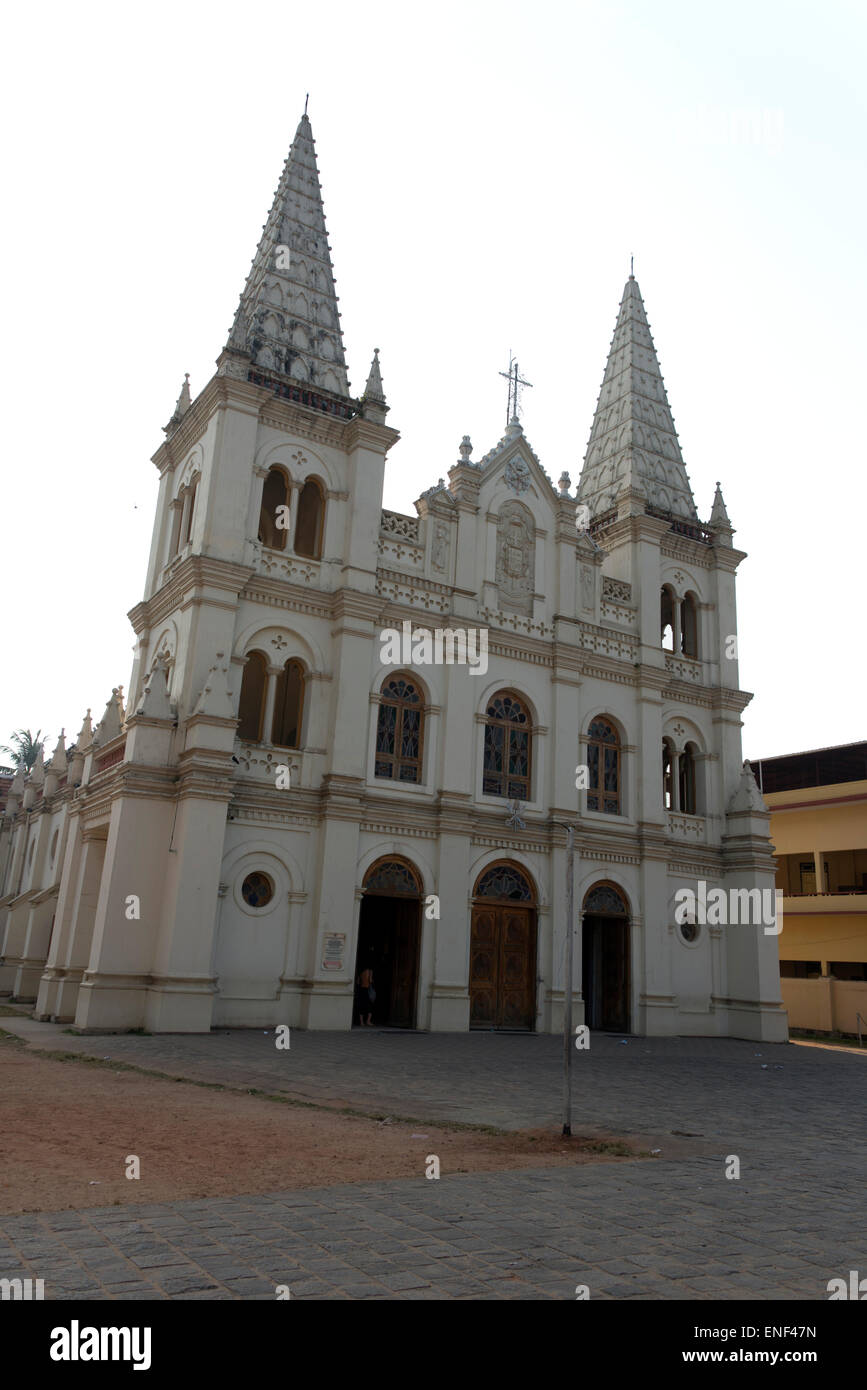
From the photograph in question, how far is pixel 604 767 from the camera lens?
2848 cm

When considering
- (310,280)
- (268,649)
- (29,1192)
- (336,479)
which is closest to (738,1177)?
(29,1192)

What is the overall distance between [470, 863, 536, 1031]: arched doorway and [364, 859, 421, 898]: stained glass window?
5.81 feet

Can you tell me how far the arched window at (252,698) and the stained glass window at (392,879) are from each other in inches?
168

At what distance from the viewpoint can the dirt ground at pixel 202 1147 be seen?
7227 millimetres

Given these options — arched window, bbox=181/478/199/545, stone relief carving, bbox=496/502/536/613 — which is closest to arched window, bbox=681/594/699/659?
stone relief carving, bbox=496/502/536/613

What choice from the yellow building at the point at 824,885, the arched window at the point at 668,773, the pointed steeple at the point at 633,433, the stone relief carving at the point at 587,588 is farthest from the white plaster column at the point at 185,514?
the yellow building at the point at 824,885

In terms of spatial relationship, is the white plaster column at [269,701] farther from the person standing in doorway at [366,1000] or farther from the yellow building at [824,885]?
the yellow building at [824,885]

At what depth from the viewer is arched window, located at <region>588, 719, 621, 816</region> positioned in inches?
1105

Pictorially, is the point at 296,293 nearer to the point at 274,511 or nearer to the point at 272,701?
the point at 274,511

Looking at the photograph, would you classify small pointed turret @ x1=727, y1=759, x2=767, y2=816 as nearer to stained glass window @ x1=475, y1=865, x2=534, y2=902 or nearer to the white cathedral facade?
the white cathedral facade

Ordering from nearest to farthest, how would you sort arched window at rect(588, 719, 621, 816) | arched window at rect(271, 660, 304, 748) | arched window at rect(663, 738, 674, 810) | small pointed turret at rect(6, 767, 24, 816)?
arched window at rect(271, 660, 304, 748) < arched window at rect(588, 719, 621, 816) < arched window at rect(663, 738, 674, 810) < small pointed turret at rect(6, 767, 24, 816)

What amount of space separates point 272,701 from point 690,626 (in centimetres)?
1551
